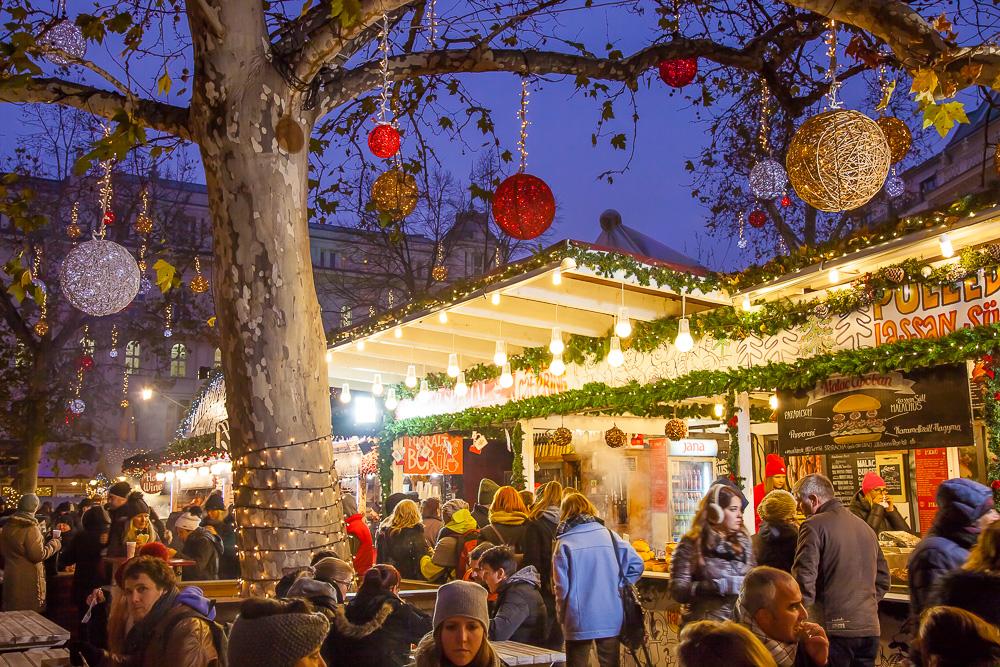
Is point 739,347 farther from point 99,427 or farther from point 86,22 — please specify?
point 99,427

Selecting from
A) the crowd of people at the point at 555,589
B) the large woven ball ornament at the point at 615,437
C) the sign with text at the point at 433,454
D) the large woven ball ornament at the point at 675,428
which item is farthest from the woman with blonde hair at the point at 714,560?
the sign with text at the point at 433,454

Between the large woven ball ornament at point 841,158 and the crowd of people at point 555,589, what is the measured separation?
1.94m

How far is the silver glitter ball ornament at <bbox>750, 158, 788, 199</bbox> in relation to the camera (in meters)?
10.8

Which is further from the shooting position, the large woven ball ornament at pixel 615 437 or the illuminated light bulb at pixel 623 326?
the large woven ball ornament at pixel 615 437

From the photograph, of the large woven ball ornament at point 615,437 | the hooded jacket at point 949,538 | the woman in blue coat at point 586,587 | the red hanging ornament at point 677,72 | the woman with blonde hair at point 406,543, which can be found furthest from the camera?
the large woven ball ornament at point 615,437

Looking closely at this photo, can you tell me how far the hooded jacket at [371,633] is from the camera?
429 centimetres


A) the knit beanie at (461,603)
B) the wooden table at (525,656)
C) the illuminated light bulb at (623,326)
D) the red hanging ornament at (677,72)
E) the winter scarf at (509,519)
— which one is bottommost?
the wooden table at (525,656)

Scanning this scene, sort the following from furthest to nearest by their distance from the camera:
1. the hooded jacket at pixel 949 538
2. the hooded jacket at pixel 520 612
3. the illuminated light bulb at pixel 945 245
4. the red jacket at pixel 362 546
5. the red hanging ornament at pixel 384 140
A: the red jacket at pixel 362 546, the illuminated light bulb at pixel 945 245, the red hanging ornament at pixel 384 140, the hooded jacket at pixel 520 612, the hooded jacket at pixel 949 538

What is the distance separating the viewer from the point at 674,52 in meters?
6.95

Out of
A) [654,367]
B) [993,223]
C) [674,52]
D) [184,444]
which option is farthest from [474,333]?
[184,444]

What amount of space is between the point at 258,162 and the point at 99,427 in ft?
144

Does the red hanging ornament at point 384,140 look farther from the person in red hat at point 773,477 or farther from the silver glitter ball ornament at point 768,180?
the person in red hat at point 773,477

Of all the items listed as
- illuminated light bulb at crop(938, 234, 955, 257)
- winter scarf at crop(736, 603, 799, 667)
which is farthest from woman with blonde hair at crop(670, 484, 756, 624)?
illuminated light bulb at crop(938, 234, 955, 257)

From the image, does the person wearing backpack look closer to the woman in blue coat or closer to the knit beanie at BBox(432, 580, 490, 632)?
the woman in blue coat
